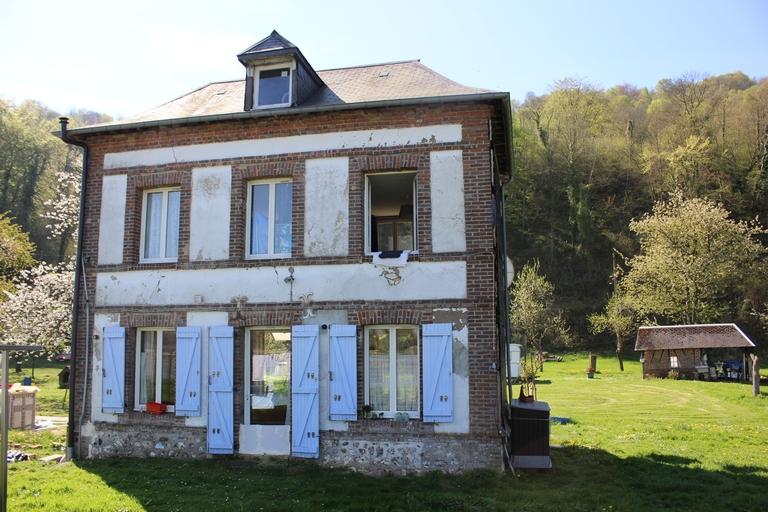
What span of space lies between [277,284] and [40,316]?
1507cm

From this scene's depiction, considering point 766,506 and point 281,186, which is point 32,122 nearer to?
point 281,186

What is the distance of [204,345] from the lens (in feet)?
32.6

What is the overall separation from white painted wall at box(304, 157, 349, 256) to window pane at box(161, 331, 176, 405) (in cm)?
298

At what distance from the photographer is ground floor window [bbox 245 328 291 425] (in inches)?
382

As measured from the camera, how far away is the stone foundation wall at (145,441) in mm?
9727

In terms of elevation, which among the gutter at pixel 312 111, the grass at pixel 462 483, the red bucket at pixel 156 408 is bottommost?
the grass at pixel 462 483

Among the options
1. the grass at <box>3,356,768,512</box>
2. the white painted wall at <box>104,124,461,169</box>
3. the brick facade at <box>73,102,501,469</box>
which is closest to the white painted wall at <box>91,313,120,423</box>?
the brick facade at <box>73,102,501,469</box>

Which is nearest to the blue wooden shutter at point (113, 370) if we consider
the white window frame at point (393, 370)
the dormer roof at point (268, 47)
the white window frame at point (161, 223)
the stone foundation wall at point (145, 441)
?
the stone foundation wall at point (145, 441)

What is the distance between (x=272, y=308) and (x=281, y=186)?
7.05 ft

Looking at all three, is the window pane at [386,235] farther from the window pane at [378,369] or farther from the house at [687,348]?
the house at [687,348]

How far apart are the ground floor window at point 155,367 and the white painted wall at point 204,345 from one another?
602 mm

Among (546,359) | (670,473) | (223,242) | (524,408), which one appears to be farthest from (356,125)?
→ (546,359)

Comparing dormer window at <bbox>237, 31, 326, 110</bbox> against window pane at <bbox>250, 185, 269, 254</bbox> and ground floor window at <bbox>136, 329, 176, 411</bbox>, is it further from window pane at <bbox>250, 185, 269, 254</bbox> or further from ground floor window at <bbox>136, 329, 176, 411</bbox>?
ground floor window at <bbox>136, 329, 176, 411</bbox>

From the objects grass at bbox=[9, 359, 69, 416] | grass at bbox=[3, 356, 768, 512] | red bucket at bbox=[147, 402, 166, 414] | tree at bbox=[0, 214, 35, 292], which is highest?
tree at bbox=[0, 214, 35, 292]
